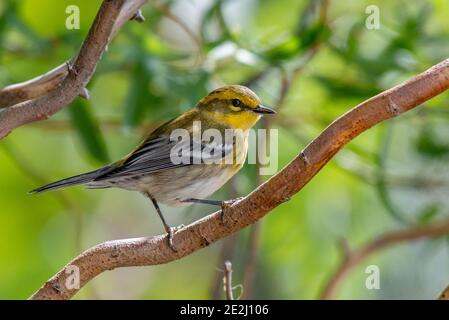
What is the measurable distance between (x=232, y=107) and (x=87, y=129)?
0.74 meters

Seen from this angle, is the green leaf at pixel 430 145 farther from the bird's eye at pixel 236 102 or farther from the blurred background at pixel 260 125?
the bird's eye at pixel 236 102

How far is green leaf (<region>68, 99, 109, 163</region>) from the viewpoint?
12.7 feet

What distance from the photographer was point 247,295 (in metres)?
3.78

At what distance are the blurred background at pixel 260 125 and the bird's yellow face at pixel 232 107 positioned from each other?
0.21 metres

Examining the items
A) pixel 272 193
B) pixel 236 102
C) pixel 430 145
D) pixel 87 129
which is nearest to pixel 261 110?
pixel 236 102

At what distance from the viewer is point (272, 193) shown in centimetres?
216

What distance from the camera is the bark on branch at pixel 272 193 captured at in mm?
2070

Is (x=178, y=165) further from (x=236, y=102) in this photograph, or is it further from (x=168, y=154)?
(x=236, y=102)

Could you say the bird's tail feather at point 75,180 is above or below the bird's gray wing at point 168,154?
below

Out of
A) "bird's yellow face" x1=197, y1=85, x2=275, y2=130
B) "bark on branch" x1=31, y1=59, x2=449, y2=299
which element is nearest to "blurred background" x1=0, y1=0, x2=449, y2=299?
"bird's yellow face" x1=197, y1=85, x2=275, y2=130

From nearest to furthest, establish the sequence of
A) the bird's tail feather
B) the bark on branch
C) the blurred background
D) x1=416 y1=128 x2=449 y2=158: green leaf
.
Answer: the bark on branch
the bird's tail feather
the blurred background
x1=416 y1=128 x2=449 y2=158: green leaf

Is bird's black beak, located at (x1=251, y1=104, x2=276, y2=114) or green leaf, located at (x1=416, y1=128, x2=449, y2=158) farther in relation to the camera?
green leaf, located at (x1=416, y1=128, x2=449, y2=158)

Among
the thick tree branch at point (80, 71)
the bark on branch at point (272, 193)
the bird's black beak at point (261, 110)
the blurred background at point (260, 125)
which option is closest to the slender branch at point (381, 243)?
the blurred background at point (260, 125)

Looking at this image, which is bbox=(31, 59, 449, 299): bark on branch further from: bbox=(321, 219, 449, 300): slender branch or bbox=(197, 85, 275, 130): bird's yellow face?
bbox=(321, 219, 449, 300): slender branch
